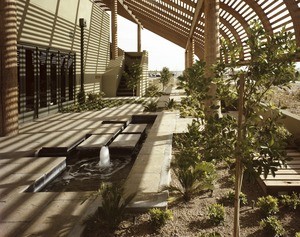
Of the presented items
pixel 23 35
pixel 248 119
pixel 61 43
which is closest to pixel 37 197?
pixel 248 119

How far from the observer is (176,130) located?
31.5 feet

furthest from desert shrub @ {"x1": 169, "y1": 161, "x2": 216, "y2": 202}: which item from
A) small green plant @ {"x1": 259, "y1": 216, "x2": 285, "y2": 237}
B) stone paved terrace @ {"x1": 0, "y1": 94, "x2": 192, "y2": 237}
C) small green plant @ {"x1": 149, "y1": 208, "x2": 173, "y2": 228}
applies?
small green plant @ {"x1": 259, "y1": 216, "x2": 285, "y2": 237}

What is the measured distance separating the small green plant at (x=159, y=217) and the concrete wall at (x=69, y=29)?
31.2 ft

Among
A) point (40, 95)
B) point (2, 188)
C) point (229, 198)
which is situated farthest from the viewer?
Result: point (40, 95)

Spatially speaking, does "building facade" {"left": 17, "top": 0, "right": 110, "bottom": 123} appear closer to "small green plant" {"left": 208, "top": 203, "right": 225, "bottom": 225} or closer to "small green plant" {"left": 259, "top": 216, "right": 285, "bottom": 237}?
"small green plant" {"left": 208, "top": 203, "right": 225, "bottom": 225}

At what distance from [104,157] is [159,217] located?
3.94 m

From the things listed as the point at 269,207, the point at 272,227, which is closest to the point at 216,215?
the point at 272,227

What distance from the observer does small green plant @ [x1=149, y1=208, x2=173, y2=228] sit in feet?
12.2

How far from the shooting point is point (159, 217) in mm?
3740

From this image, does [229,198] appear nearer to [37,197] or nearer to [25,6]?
[37,197]

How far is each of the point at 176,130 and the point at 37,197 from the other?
5.62 metres

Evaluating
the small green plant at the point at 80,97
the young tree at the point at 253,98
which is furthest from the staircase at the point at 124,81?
the young tree at the point at 253,98

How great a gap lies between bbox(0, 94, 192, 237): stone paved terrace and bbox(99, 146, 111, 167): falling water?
0.93m

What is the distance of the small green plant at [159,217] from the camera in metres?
3.73
